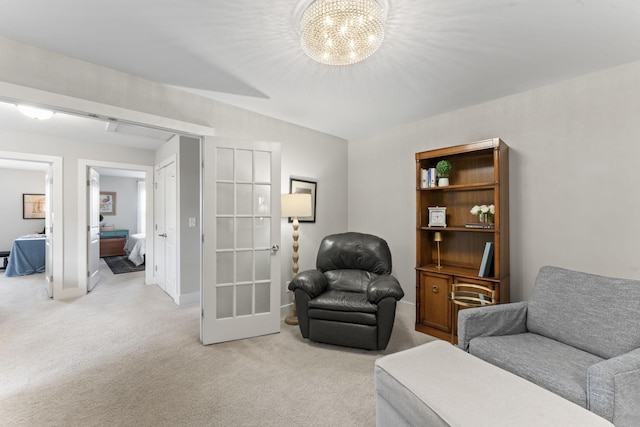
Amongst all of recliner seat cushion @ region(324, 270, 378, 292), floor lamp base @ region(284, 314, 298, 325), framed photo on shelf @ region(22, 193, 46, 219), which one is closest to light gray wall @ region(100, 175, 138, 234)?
framed photo on shelf @ region(22, 193, 46, 219)

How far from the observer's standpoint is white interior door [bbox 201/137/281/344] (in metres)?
2.89

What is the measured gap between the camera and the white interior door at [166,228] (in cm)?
424

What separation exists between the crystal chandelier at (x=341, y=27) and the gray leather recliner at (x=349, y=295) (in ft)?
6.32

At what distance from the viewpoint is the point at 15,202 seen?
22.6ft

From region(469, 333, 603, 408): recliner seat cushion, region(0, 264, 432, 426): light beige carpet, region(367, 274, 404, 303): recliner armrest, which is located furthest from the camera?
region(367, 274, 404, 303): recliner armrest

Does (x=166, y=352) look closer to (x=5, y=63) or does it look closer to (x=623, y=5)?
(x=5, y=63)

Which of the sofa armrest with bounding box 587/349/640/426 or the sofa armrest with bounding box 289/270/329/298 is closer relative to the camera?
the sofa armrest with bounding box 587/349/640/426

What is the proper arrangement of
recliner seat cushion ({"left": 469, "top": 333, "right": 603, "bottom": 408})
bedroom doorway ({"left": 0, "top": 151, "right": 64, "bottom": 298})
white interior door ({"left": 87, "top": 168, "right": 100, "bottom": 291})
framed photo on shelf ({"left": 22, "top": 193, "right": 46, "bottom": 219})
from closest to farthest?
1. recliner seat cushion ({"left": 469, "top": 333, "right": 603, "bottom": 408})
2. bedroom doorway ({"left": 0, "top": 151, "right": 64, "bottom": 298})
3. white interior door ({"left": 87, "top": 168, "right": 100, "bottom": 291})
4. framed photo on shelf ({"left": 22, "top": 193, "right": 46, "bottom": 219})

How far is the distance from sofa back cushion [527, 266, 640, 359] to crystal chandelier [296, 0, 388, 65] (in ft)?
6.70

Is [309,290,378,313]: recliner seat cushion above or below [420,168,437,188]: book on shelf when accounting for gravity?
below

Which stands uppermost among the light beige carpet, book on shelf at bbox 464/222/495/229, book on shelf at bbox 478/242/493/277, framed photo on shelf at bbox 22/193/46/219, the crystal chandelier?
the crystal chandelier

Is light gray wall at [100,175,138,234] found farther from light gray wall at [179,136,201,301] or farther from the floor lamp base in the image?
the floor lamp base

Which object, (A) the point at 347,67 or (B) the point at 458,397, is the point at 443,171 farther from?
(B) the point at 458,397

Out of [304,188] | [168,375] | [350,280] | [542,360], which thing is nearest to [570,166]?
[542,360]
